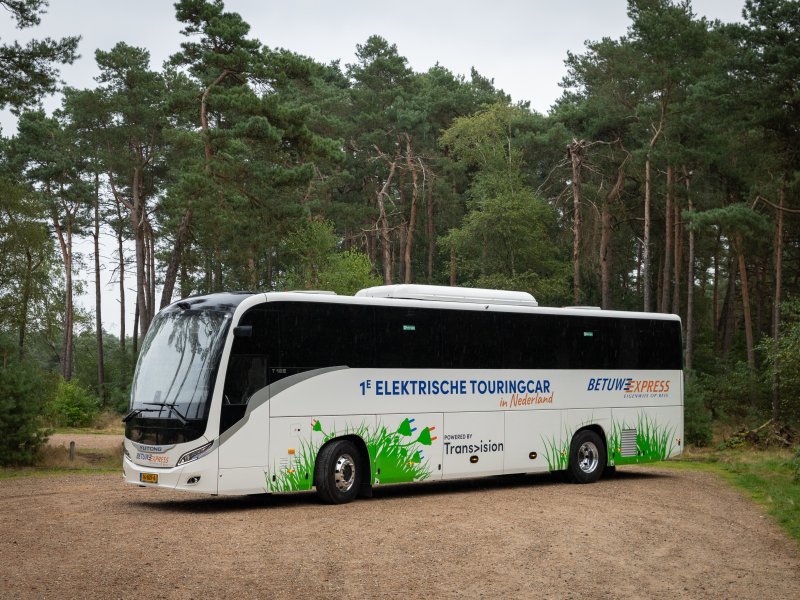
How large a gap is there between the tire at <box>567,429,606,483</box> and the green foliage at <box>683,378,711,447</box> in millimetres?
16658

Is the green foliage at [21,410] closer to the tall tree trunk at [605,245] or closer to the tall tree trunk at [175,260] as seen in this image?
the tall tree trunk at [175,260]

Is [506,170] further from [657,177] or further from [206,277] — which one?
[206,277]

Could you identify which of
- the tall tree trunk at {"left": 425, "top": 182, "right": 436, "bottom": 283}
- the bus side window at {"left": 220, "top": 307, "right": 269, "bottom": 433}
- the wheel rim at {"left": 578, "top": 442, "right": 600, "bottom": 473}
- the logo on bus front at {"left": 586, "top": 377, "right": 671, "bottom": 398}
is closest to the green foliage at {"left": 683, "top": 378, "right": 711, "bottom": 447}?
the logo on bus front at {"left": 586, "top": 377, "right": 671, "bottom": 398}

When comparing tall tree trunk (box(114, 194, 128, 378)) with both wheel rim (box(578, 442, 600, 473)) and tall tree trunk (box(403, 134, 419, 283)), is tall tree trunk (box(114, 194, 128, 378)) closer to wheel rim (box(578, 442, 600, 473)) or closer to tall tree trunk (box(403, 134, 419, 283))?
tall tree trunk (box(403, 134, 419, 283))

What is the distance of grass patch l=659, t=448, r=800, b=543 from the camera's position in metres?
17.1

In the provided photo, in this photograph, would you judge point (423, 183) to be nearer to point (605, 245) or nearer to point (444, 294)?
point (605, 245)

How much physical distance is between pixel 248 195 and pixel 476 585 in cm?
2984

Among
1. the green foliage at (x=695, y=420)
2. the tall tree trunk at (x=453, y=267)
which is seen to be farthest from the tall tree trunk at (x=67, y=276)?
the green foliage at (x=695, y=420)

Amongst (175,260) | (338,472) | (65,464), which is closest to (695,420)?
(175,260)

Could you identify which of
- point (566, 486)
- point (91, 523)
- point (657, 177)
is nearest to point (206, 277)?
point (657, 177)

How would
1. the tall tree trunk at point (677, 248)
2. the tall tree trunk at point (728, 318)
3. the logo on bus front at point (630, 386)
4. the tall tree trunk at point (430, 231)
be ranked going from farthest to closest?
the tall tree trunk at point (430, 231), the tall tree trunk at point (728, 318), the tall tree trunk at point (677, 248), the logo on bus front at point (630, 386)

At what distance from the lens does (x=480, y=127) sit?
64875 mm

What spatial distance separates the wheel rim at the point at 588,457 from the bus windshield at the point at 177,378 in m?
8.73

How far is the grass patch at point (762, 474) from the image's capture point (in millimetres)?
17109
